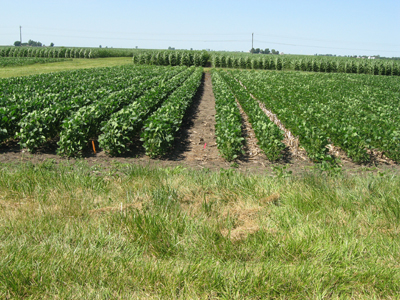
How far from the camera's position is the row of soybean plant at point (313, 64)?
5394 centimetres

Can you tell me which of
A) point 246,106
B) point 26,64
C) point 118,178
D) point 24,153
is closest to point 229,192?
point 118,178

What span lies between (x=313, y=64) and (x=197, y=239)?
57.3 m

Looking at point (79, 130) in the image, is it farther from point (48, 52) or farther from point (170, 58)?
point (48, 52)

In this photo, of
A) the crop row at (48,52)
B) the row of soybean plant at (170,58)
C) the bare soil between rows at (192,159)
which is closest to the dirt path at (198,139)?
the bare soil between rows at (192,159)

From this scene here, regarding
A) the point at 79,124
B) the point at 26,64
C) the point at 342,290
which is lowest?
the point at 342,290

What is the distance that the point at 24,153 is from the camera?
8.65m

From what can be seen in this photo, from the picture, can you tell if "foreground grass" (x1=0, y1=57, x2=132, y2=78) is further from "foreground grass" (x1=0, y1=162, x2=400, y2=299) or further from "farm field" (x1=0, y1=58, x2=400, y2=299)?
"foreground grass" (x1=0, y1=162, x2=400, y2=299)

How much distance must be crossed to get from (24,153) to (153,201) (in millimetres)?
5794

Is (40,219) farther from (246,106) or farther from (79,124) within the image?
(246,106)

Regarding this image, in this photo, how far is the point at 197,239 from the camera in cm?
367

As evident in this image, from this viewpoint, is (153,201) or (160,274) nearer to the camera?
(160,274)

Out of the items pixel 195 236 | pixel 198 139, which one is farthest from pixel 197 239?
pixel 198 139

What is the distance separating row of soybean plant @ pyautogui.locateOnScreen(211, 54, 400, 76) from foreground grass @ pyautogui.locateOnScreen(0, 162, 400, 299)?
5435 centimetres

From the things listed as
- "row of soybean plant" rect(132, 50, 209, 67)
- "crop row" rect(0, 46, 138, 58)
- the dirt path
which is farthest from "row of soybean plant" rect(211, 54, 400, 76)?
the dirt path
